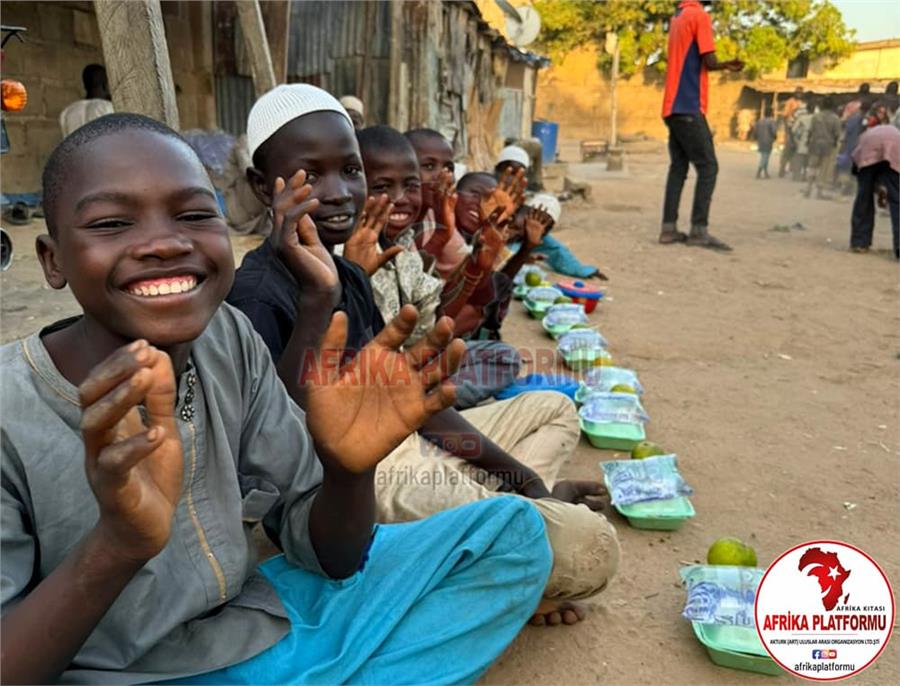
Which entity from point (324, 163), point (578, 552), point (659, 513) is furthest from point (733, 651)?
point (324, 163)

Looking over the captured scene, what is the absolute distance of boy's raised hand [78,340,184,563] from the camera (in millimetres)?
781

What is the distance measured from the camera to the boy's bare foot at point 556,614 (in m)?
1.84

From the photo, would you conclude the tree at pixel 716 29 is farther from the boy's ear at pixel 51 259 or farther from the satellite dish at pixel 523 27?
the boy's ear at pixel 51 259

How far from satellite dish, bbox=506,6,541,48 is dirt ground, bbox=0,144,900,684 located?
9281 millimetres

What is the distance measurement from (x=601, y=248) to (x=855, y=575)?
5.77 metres

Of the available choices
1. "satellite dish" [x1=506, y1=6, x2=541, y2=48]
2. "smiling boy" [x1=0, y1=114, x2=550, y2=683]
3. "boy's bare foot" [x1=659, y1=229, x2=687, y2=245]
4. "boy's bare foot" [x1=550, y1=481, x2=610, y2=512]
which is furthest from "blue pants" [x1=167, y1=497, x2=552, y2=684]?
"satellite dish" [x1=506, y1=6, x2=541, y2=48]

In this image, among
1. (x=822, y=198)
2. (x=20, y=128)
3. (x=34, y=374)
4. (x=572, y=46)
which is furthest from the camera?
(x=572, y=46)

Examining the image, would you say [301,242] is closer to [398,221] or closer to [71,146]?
[71,146]

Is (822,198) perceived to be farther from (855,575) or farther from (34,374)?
(34,374)

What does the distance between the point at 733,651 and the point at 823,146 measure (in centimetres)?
1459

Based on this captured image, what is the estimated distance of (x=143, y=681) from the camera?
1143mm

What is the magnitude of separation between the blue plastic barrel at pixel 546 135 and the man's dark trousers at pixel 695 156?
9121mm

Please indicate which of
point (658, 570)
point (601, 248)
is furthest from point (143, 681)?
point (601, 248)

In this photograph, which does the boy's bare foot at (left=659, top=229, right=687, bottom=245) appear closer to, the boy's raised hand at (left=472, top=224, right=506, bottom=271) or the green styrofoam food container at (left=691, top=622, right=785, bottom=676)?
the boy's raised hand at (left=472, top=224, right=506, bottom=271)
